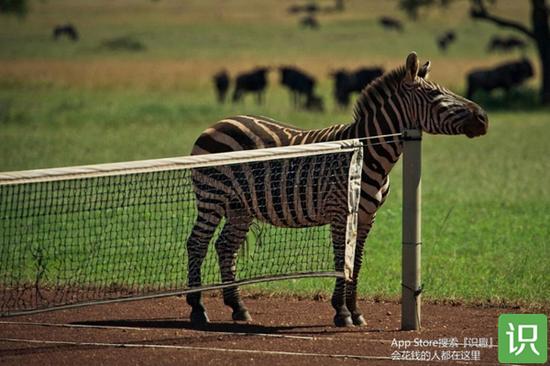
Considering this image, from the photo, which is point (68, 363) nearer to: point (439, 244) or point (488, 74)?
point (439, 244)

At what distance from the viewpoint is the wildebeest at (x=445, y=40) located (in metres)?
70.8

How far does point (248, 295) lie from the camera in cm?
1299

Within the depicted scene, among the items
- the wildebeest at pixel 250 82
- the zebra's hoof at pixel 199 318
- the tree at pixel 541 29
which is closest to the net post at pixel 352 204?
the zebra's hoof at pixel 199 318

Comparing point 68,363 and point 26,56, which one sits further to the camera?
point 26,56

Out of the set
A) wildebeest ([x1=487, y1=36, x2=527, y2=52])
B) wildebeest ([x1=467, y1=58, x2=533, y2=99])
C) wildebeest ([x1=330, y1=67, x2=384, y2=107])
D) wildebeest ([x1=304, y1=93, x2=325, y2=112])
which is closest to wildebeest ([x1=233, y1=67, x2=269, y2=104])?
wildebeest ([x1=330, y1=67, x2=384, y2=107])

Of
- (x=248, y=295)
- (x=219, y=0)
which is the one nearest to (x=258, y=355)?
(x=248, y=295)

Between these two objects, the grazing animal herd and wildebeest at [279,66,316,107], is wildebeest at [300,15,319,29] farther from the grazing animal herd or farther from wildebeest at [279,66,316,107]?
wildebeest at [279,66,316,107]

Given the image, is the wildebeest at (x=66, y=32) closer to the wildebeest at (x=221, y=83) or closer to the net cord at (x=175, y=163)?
the wildebeest at (x=221, y=83)

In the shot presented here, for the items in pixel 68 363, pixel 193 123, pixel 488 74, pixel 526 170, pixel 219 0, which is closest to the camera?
pixel 68 363

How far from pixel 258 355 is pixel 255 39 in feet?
230

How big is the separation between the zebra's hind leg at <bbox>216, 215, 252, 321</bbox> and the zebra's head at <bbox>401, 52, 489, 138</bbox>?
1919 millimetres

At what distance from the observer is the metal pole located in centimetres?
1053

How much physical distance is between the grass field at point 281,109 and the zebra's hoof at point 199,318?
2.09 metres

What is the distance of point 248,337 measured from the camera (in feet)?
34.2
